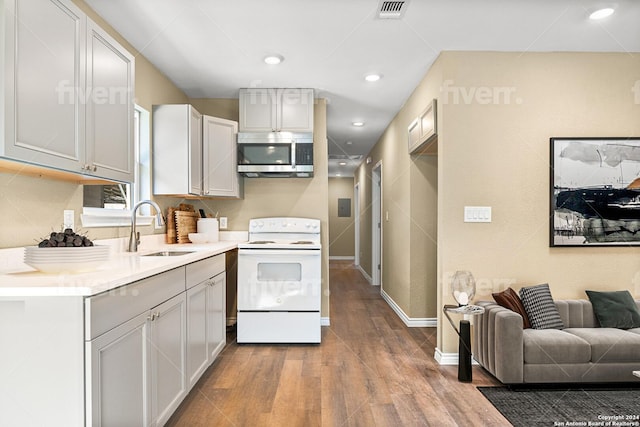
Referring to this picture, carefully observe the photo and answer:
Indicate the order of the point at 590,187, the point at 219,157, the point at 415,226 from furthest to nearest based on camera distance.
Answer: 1. the point at 415,226
2. the point at 219,157
3. the point at 590,187

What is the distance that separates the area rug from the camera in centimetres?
218

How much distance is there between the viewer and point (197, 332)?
2482mm

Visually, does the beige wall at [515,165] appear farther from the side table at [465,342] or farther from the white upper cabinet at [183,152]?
the white upper cabinet at [183,152]

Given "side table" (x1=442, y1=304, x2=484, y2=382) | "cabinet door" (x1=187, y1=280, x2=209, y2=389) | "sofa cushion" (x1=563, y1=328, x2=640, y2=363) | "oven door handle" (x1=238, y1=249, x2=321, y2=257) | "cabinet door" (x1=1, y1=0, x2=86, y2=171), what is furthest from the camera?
"oven door handle" (x1=238, y1=249, x2=321, y2=257)

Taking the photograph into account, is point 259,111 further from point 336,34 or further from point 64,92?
point 64,92

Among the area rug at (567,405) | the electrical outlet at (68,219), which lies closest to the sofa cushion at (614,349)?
the area rug at (567,405)

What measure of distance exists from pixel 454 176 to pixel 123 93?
2.34 metres

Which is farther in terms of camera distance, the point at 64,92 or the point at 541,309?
the point at 541,309

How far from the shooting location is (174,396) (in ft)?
6.79

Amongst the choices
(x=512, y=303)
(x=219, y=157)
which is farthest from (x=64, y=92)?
(x=512, y=303)

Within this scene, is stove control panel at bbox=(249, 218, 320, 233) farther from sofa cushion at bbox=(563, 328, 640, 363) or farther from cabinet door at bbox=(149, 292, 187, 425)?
sofa cushion at bbox=(563, 328, 640, 363)

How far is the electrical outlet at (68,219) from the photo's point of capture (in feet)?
7.09

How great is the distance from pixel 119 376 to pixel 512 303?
2.50 metres

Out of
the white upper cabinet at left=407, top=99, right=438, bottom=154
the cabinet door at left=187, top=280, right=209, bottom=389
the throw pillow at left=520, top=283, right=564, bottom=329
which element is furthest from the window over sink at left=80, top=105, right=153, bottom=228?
the throw pillow at left=520, top=283, right=564, bottom=329
